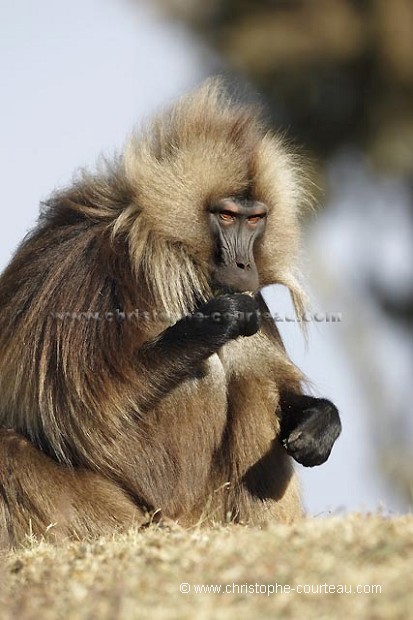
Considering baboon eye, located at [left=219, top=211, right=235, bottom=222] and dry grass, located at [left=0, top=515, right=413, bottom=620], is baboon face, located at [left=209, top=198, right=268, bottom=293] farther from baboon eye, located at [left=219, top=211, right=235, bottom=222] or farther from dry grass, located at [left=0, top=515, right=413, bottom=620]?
dry grass, located at [left=0, top=515, right=413, bottom=620]

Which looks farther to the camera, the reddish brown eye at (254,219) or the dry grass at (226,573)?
the reddish brown eye at (254,219)

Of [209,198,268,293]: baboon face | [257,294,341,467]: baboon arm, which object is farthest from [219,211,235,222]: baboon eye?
[257,294,341,467]: baboon arm

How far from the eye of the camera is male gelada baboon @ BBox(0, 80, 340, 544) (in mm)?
6062

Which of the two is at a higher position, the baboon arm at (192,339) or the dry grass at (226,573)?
the baboon arm at (192,339)

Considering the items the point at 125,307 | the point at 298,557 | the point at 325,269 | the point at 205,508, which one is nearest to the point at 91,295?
the point at 125,307

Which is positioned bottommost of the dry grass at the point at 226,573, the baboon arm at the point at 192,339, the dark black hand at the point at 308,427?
the dry grass at the point at 226,573

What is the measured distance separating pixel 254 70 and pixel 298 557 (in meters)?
10.4

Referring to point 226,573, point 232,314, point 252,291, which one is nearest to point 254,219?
point 252,291

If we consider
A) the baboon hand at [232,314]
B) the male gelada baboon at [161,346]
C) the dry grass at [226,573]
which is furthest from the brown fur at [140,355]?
the dry grass at [226,573]

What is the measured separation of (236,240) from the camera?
650 cm

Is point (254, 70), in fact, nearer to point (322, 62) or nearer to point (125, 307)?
point (322, 62)

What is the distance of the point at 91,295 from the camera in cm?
618

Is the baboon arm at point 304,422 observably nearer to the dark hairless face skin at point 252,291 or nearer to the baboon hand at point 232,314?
the dark hairless face skin at point 252,291

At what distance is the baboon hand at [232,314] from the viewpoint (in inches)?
236
